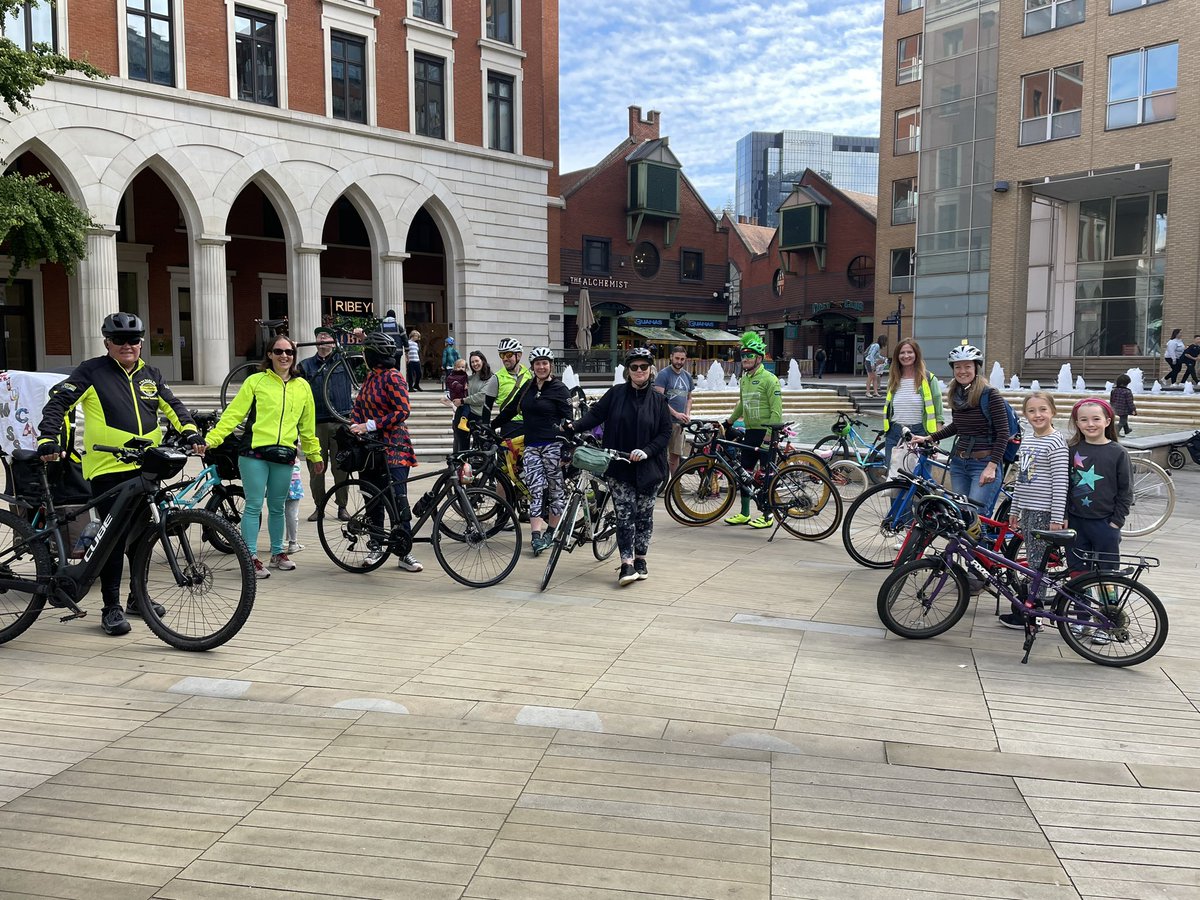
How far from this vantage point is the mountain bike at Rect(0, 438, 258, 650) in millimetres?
5551

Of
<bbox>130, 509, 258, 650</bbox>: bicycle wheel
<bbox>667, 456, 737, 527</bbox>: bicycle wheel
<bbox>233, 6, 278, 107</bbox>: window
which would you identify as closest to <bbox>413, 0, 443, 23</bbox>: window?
<bbox>233, 6, 278, 107</bbox>: window

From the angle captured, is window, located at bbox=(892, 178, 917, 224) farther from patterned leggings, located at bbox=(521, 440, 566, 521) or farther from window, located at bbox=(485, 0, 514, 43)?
patterned leggings, located at bbox=(521, 440, 566, 521)

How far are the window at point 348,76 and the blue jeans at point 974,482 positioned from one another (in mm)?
22593

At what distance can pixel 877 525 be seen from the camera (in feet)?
27.1

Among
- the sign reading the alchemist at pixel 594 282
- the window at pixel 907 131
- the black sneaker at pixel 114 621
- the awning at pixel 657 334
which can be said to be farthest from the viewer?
the awning at pixel 657 334

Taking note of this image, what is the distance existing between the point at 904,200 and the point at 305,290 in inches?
1149

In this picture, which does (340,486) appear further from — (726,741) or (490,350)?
(490,350)

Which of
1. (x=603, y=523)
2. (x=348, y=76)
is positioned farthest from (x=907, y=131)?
(x=603, y=523)

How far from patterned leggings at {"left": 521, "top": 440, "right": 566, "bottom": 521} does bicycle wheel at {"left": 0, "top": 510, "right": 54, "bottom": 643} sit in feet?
13.0

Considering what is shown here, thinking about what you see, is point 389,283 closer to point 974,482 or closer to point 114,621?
point 974,482

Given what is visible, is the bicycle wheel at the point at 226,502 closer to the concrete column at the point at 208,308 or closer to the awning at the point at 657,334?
the concrete column at the point at 208,308

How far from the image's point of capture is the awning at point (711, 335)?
52.1 m

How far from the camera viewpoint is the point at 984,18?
3247 cm

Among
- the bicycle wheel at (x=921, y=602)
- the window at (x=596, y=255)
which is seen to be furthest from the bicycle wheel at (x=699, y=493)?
the window at (x=596, y=255)
